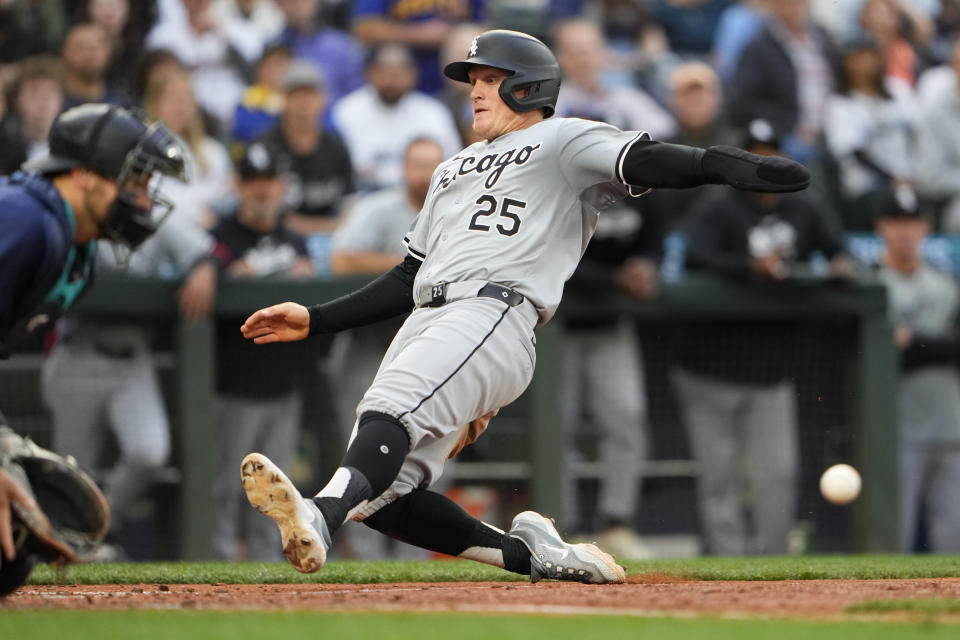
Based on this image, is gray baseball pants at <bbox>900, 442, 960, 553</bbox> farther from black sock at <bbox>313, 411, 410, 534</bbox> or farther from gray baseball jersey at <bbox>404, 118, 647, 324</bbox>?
black sock at <bbox>313, 411, 410, 534</bbox>

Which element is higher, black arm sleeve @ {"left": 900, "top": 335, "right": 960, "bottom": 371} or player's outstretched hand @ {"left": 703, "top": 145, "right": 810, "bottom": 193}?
player's outstretched hand @ {"left": 703, "top": 145, "right": 810, "bottom": 193}

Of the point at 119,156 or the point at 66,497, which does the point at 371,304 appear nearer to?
the point at 119,156

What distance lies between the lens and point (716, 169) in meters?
4.05

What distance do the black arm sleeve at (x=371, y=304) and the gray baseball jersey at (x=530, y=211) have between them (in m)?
0.13

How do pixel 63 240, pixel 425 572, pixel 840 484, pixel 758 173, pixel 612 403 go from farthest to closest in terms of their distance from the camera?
pixel 612 403 → pixel 840 484 → pixel 425 572 → pixel 63 240 → pixel 758 173

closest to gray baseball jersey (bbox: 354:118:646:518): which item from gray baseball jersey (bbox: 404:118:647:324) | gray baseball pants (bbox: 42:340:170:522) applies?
gray baseball jersey (bbox: 404:118:647:324)

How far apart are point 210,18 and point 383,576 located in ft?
19.2

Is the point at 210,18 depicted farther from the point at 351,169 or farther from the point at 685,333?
the point at 685,333

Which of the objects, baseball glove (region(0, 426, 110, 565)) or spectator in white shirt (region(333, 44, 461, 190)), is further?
spectator in white shirt (region(333, 44, 461, 190))

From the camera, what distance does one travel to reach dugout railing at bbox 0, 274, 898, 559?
7.72 metres

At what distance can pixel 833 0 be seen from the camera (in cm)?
1180

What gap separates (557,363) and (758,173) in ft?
13.4

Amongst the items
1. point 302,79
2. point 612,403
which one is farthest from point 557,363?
point 302,79

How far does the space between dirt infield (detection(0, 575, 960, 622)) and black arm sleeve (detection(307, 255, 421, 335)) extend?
0.88m
